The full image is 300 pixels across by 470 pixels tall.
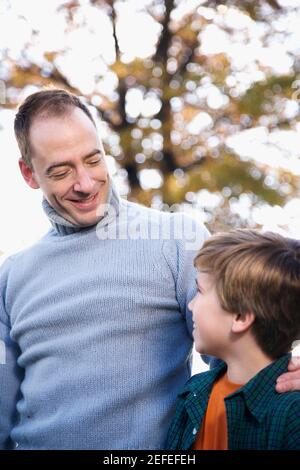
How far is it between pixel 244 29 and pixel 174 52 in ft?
2.53

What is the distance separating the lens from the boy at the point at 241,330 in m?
1.95

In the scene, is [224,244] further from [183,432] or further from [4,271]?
[4,271]

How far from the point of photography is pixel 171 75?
24.8 ft

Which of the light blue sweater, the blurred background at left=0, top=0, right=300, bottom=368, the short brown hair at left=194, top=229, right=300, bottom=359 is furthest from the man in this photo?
the blurred background at left=0, top=0, right=300, bottom=368

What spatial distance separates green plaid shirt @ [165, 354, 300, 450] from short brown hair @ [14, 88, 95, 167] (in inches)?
37.7

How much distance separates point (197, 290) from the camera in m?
2.17

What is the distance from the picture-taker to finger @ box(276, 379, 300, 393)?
6.31ft

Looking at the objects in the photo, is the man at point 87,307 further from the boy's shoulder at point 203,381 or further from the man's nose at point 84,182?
the boy's shoulder at point 203,381

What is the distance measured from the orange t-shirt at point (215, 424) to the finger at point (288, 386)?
131mm

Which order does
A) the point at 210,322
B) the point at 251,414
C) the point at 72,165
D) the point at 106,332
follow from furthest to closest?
the point at 72,165
the point at 106,332
the point at 210,322
the point at 251,414

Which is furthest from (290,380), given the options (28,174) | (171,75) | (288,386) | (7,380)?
(171,75)

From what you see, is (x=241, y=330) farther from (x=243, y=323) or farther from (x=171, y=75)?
(x=171, y=75)

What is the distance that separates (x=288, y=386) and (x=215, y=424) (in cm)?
24

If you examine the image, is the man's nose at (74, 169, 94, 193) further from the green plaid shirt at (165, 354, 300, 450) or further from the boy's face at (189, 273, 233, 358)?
the green plaid shirt at (165, 354, 300, 450)
